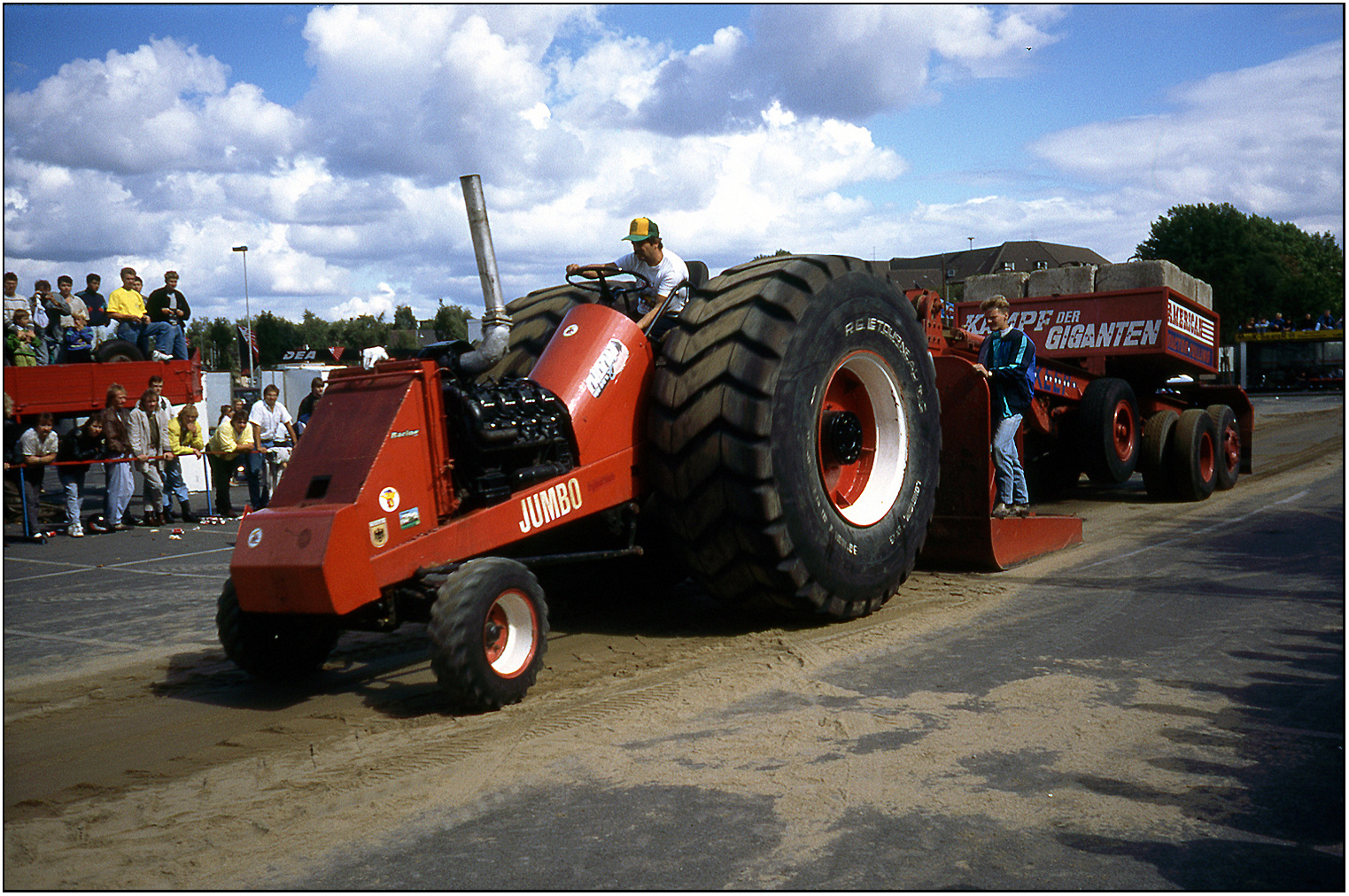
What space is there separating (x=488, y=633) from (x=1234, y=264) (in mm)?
59820

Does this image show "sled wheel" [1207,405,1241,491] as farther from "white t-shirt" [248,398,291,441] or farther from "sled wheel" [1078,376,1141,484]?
"white t-shirt" [248,398,291,441]

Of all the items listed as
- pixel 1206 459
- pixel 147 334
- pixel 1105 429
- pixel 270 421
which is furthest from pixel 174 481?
pixel 1206 459

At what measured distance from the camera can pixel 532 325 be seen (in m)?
6.82

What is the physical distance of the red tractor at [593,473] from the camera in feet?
15.0

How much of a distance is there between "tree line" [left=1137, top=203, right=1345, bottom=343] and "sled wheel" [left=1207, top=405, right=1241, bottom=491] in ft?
152

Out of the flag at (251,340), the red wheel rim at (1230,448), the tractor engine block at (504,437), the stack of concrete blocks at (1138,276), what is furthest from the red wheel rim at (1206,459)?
the flag at (251,340)

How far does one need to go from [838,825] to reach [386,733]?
2018 millimetres

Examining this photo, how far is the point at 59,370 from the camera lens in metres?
13.7

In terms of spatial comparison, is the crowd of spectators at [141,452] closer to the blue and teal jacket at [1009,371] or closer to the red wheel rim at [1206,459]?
the blue and teal jacket at [1009,371]

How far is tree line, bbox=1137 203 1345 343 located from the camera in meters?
55.5

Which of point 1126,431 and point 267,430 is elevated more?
point 267,430

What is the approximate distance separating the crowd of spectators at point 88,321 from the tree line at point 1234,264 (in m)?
51.5

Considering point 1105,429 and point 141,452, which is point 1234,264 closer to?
point 1105,429

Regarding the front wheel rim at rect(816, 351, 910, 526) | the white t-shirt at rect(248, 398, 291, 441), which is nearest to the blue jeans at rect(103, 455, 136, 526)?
the white t-shirt at rect(248, 398, 291, 441)
